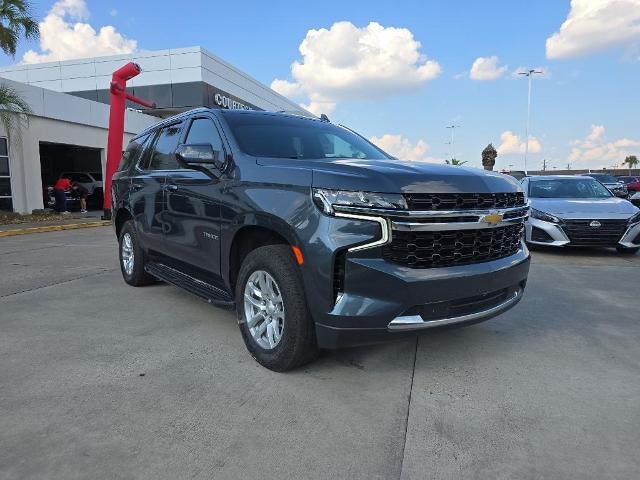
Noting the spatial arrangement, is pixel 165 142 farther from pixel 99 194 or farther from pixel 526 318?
pixel 99 194

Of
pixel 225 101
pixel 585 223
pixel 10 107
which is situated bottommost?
pixel 585 223

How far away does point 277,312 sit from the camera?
3.20 metres

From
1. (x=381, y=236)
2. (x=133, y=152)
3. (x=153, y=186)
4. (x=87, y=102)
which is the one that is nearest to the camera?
(x=381, y=236)

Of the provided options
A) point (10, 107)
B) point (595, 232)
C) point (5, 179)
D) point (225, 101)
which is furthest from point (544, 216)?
point (225, 101)

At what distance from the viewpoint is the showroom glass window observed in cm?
1609

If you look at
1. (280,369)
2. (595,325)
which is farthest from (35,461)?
(595,325)

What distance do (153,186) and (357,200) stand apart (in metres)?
2.79

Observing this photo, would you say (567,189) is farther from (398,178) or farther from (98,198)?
(98,198)

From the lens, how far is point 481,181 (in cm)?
314

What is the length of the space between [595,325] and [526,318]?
0.56 m

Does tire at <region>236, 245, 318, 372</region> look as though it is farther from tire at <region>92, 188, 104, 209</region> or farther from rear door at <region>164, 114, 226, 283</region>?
tire at <region>92, 188, 104, 209</region>

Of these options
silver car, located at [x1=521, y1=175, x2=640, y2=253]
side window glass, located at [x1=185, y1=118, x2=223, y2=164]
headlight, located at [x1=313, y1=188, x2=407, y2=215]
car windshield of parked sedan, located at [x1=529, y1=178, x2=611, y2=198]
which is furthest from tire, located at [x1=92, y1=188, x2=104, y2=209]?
headlight, located at [x1=313, y1=188, x2=407, y2=215]

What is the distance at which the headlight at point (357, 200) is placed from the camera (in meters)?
2.77

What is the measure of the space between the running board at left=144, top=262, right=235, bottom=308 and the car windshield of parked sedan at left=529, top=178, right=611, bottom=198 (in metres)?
7.07
